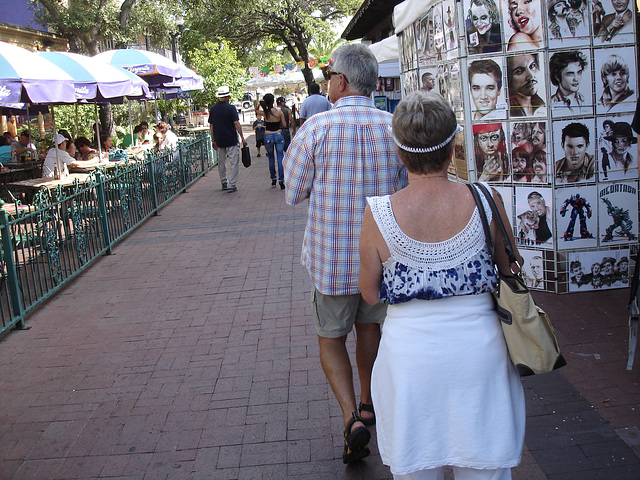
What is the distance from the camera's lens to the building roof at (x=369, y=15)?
15.2 m

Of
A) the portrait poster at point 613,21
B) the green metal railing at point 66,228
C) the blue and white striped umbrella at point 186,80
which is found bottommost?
the green metal railing at point 66,228

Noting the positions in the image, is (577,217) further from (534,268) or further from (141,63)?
(141,63)

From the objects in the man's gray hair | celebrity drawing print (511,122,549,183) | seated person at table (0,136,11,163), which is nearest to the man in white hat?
seated person at table (0,136,11,163)

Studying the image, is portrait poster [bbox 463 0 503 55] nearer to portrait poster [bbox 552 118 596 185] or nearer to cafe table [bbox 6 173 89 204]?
portrait poster [bbox 552 118 596 185]

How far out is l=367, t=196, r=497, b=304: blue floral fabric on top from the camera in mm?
2250

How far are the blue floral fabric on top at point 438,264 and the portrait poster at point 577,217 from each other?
133 inches

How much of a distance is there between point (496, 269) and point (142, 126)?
52.0 feet

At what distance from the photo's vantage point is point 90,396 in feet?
14.5

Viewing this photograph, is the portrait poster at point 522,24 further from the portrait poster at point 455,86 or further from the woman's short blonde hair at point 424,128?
the woman's short blonde hair at point 424,128

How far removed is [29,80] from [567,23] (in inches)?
226

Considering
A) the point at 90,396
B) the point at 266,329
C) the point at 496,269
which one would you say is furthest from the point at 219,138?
the point at 496,269

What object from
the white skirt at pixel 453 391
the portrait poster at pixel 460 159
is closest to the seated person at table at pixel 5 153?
the portrait poster at pixel 460 159

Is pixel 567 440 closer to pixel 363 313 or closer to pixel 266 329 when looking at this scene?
pixel 363 313

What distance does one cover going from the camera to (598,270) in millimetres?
5496
